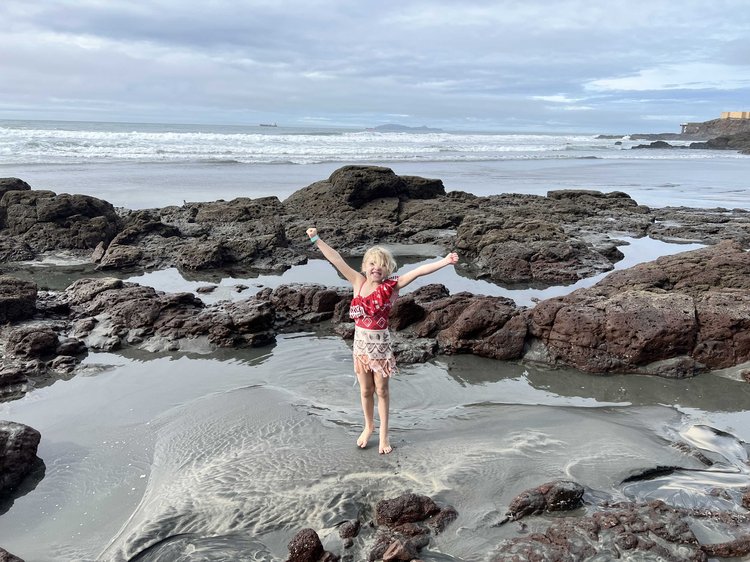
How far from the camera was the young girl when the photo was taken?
14.3ft

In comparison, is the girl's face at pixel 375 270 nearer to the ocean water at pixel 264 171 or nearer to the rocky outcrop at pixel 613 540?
the rocky outcrop at pixel 613 540

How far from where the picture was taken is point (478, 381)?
6289mm

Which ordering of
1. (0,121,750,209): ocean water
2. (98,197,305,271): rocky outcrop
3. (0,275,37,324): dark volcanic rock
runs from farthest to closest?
(0,121,750,209): ocean water
(98,197,305,271): rocky outcrop
(0,275,37,324): dark volcanic rock

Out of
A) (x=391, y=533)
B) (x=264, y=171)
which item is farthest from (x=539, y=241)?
(x=264, y=171)

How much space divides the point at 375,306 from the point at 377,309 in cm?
3

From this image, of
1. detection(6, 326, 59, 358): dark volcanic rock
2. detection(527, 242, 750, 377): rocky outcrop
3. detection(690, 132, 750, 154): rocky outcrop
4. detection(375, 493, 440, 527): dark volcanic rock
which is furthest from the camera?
detection(690, 132, 750, 154): rocky outcrop

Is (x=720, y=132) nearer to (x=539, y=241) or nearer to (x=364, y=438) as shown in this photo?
(x=539, y=241)

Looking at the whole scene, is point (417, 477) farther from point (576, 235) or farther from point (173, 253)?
point (576, 235)

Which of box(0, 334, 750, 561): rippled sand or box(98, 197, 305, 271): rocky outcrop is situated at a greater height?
box(98, 197, 305, 271): rocky outcrop

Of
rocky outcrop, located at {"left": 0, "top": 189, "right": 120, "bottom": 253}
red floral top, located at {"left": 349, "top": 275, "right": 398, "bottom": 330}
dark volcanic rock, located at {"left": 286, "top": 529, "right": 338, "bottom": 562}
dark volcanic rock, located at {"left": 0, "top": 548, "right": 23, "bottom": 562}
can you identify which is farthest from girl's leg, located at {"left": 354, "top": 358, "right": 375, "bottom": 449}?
rocky outcrop, located at {"left": 0, "top": 189, "right": 120, "bottom": 253}

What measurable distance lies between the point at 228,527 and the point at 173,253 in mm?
9644

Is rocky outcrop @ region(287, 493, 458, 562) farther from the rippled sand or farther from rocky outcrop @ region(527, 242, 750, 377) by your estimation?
rocky outcrop @ region(527, 242, 750, 377)

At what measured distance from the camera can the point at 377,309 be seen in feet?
14.3

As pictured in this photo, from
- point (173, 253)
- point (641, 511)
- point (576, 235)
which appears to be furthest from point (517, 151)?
point (641, 511)
